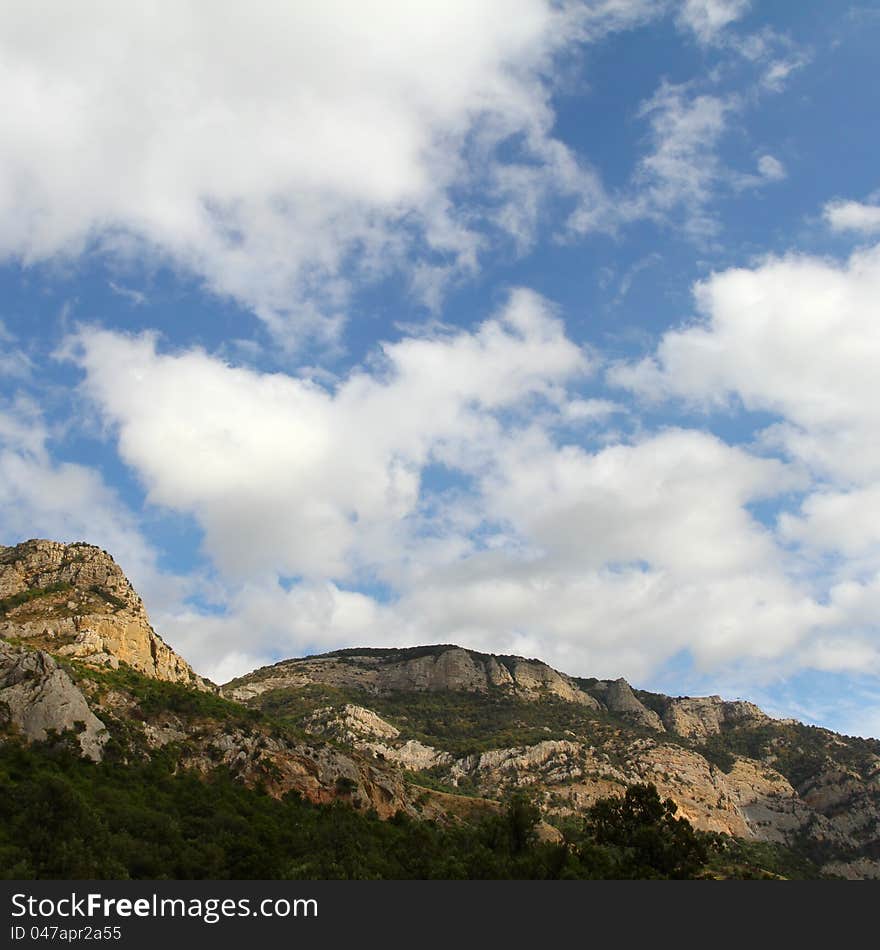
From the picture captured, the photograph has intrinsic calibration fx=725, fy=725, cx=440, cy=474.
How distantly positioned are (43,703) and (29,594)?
156 ft

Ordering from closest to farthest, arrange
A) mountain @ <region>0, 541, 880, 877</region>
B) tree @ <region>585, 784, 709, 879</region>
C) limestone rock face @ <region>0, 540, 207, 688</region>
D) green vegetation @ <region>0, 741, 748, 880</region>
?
green vegetation @ <region>0, 741, 748, 880</region>, tree @ <region>585, 784, 709, 879</region>, mountain @ <region>0, 541, 880, 877</region>, limestone rock face @ <region>0, 540, 207, 688</region>

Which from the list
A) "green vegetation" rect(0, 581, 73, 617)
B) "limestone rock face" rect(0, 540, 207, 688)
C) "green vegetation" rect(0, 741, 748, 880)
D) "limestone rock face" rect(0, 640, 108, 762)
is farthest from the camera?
"green vegetation" rect(0, 581, 73, 617)

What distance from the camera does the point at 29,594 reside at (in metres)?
121

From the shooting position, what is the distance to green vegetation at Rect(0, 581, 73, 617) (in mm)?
117062

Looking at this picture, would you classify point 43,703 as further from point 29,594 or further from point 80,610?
point 29,594

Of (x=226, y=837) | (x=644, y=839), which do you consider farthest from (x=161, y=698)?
(x=644, y=839)

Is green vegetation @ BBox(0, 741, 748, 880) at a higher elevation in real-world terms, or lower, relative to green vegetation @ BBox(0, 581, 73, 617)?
lower

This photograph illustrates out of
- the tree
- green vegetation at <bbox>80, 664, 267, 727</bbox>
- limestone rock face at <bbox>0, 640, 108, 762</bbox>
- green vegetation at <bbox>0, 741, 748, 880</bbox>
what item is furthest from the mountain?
the tree

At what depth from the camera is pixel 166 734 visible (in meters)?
92.7

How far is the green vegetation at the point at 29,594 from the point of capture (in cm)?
11706

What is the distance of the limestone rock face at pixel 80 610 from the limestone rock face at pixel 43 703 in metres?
22.6

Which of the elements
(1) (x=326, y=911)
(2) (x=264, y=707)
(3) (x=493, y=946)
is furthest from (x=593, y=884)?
(2) (x=264, y=707)

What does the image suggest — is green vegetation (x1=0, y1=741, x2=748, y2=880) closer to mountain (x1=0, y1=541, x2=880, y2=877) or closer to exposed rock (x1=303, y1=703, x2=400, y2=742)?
mountain (x1=0, y1=541, x2=880, y2=877)

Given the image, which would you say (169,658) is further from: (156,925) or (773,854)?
(773,854)
